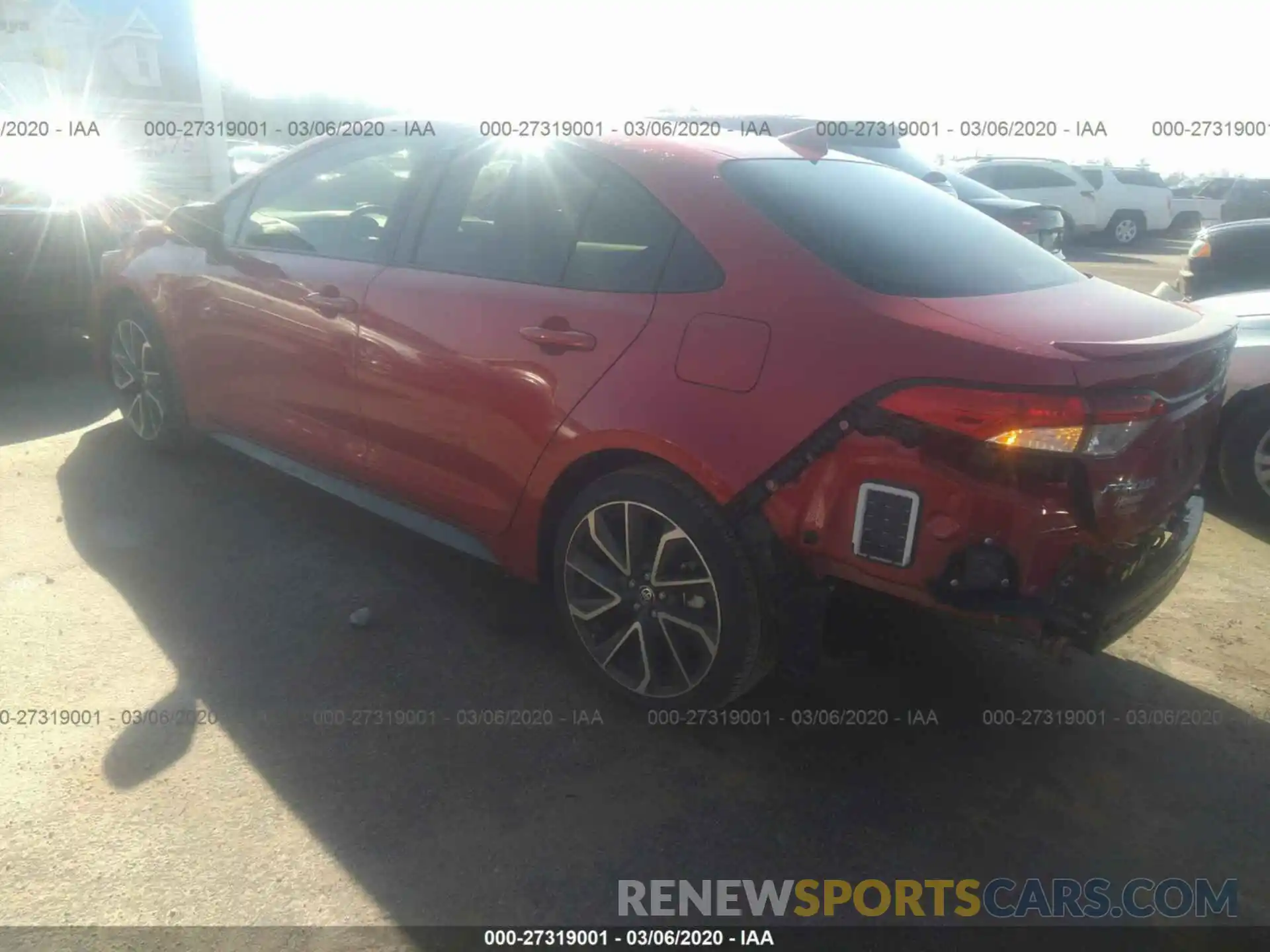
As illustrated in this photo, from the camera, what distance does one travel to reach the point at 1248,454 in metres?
4.55

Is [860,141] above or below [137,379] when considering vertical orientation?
above

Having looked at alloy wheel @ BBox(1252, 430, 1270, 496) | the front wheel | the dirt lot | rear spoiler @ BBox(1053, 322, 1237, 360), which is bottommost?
the dirt lot

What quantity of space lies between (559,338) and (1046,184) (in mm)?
18182

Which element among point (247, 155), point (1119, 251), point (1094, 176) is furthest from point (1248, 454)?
point (247, 155)

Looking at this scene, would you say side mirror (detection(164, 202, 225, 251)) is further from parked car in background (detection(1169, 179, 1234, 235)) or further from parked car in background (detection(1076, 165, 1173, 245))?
parked car in background (detection(1169, 179, 1234, 235))

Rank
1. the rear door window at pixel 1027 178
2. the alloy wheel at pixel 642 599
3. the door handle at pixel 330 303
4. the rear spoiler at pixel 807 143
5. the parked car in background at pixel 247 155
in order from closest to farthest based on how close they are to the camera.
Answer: the alloy wheel at pixel 642 599, the rear spoiler at pixel 807 143, the door handle at pixel 330 303, the parked car in background at pixel 247 155, the rear door window at pixel 1027 178

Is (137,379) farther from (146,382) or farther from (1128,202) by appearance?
(1128,202)

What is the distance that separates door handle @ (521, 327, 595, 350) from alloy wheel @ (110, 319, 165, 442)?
8.23 feet

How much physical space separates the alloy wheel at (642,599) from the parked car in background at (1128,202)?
62.8ft

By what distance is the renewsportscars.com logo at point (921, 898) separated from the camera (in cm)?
228

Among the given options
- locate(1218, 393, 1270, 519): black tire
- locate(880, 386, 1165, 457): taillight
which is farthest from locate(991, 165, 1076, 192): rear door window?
locate(880, 386, 1165, 457): taillight

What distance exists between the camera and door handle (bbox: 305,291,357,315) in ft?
11.2

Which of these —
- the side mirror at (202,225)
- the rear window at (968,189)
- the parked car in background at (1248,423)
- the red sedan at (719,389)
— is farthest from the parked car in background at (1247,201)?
the side mirror at (202,225)

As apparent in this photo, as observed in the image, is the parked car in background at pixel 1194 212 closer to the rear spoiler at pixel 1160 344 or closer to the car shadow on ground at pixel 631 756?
the rear spoiler at pixel 1160 344
